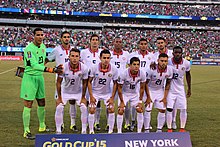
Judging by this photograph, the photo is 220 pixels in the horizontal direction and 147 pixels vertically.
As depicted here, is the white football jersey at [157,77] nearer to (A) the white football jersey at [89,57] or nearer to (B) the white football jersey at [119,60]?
(B) the white football jersey at [119,60]

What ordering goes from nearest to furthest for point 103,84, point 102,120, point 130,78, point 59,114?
1. point 59,114
2. point 130,78
3. point 103,84
4. point 102,120

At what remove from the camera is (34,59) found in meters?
7.21

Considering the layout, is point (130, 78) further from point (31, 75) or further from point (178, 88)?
point (31, 75)

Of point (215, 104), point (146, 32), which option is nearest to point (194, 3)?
point (146, 32)

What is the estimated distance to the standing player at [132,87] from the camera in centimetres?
704

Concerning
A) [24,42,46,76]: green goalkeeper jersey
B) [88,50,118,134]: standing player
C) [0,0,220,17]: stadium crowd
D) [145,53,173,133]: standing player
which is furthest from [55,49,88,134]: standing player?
[0,0,220,17]: stadium crowd

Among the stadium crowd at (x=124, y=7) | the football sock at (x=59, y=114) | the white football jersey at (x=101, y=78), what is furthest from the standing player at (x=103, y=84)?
the stadium crowd at (x=124, y=7)

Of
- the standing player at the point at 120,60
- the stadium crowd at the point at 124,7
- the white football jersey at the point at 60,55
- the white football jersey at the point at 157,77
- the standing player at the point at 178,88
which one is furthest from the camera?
the stadium crowd at the point at 124,7

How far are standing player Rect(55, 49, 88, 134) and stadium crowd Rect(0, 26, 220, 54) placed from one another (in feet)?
143

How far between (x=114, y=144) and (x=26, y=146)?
2.24 metres

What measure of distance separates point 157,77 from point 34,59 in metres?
2.89

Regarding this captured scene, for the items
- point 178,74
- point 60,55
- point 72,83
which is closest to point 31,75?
point 60,55

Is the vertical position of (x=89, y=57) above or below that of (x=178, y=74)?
above

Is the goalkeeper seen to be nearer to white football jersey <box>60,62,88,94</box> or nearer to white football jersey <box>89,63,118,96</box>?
white football jersey <box>60,62,88,94</box>
